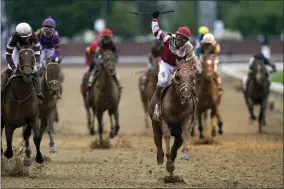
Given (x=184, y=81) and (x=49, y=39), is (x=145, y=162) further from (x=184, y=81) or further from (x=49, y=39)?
(x=184, y=81)

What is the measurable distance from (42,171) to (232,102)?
19.3 m

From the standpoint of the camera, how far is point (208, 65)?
1998cm

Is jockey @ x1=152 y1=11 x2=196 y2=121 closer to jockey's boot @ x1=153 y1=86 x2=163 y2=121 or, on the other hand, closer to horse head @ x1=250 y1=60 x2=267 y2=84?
jockey's boot @ x1=153 y1=86 x2=163 y2=121

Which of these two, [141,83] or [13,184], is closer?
[13,184]

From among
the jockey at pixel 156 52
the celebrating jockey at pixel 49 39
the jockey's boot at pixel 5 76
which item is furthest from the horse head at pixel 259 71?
the jockey's boot at pixel 5 76

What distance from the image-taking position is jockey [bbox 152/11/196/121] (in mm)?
12594

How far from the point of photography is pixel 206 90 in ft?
66.4

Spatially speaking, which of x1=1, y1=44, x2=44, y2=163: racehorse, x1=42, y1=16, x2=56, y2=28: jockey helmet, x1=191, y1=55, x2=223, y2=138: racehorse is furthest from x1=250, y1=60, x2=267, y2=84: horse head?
x1=1, y1=44, x2=44, y2=163: racehorse

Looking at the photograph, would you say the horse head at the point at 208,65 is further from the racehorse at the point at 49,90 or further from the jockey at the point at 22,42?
the jockey at the point at 22,42

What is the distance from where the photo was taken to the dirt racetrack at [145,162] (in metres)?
13.5

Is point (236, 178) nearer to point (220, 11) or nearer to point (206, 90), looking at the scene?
point (206, 90)

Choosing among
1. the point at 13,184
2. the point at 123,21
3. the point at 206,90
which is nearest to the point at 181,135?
the point at 13,184

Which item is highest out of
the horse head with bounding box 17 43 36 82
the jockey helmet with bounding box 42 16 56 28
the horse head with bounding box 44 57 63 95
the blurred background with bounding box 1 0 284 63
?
the jockey helmet with bounding box 42 16 56 28

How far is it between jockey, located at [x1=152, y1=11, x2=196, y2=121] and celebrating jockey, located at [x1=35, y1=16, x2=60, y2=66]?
2783 millimetres
